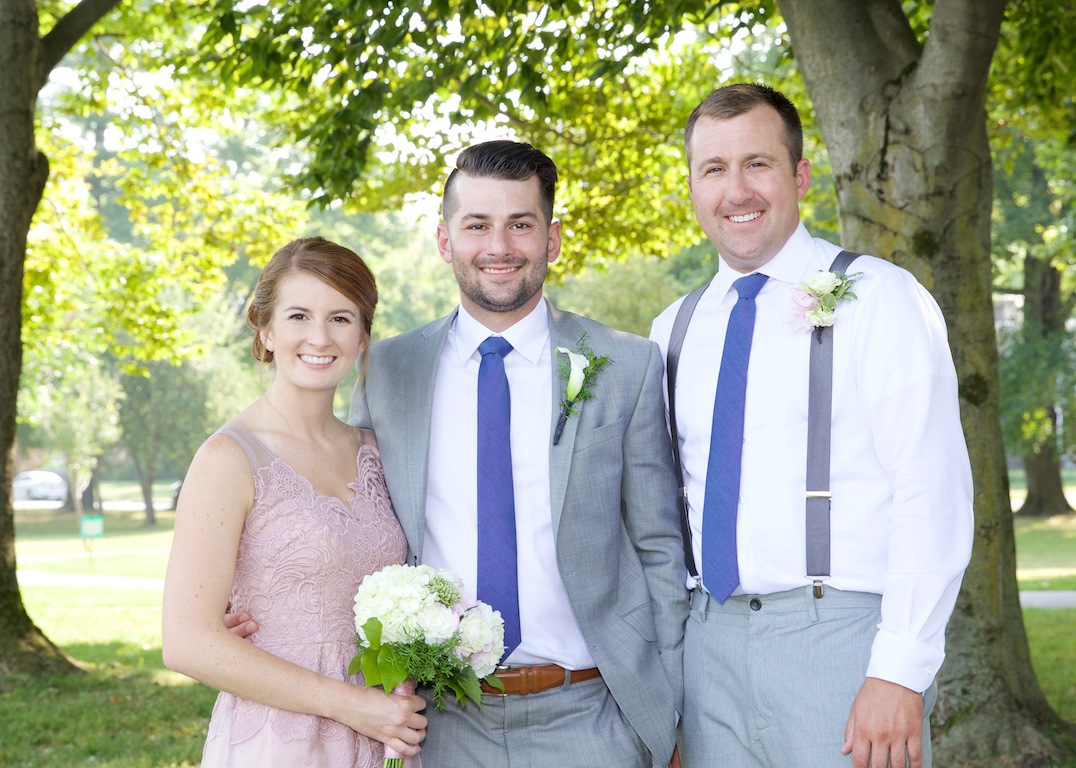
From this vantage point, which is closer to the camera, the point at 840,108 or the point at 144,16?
the point at 840,108

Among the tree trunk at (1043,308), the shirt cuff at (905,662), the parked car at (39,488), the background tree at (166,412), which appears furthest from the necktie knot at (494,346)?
the parked car at (39,488)

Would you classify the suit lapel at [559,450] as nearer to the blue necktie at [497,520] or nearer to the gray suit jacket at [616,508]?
the gray suit jacket at [616,508]

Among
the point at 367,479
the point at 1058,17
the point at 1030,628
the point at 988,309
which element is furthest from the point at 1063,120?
the point at 367,479

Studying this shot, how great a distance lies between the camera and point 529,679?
11.2 ft

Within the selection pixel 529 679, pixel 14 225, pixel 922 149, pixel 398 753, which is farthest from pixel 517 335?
pixel 14 225

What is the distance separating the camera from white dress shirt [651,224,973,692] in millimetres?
2953

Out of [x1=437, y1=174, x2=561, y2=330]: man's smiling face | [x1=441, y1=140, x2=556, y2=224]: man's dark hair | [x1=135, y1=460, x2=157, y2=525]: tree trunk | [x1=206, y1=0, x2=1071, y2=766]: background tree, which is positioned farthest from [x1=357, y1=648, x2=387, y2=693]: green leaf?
[x1=135, y1=460, x2=157, y2=525]: tree trunk

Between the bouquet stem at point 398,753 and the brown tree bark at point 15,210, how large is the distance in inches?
265

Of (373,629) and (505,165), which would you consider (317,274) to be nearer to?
(505,165)

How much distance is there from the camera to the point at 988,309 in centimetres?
628

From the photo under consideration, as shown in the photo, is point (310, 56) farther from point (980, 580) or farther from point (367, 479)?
point (980, 580)

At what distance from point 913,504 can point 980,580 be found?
3.71 meters

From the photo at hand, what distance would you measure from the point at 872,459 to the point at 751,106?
1165 millimetres

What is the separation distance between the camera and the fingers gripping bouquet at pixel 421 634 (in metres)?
2.92
